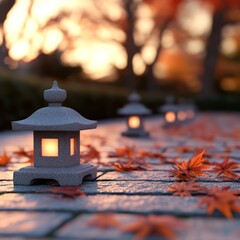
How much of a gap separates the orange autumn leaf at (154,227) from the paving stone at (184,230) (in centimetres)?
3

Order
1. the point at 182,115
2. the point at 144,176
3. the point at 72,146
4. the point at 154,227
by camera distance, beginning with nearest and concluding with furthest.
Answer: the point at 154,227 < the point at 72,146 < the point at 144,176 < the point at 182,115

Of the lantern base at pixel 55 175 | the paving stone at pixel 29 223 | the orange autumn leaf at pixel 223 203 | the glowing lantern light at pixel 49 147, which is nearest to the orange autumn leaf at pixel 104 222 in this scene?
the paving stone at pixel 29 223

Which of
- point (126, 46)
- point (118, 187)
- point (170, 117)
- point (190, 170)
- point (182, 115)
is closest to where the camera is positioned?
point (118, 187)

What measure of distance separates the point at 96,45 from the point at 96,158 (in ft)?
86.6

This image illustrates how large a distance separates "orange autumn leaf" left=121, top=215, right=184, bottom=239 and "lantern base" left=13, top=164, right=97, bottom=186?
1242mm

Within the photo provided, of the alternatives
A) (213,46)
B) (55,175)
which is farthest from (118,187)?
(213,46)

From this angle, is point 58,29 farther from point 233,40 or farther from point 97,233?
point 97,233

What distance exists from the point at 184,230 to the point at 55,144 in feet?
5.12

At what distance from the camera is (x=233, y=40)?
3903 cm

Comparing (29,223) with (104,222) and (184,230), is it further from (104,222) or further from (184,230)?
(184,230)

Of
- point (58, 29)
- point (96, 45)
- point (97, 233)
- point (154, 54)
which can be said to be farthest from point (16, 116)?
point (154, 54)

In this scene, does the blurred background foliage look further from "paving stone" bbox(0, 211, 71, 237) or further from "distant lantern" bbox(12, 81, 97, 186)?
"paving stone" bbox(0, 211, 71, 237)

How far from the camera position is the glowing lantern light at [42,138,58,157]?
3574 mm

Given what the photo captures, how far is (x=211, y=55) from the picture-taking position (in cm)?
3256
